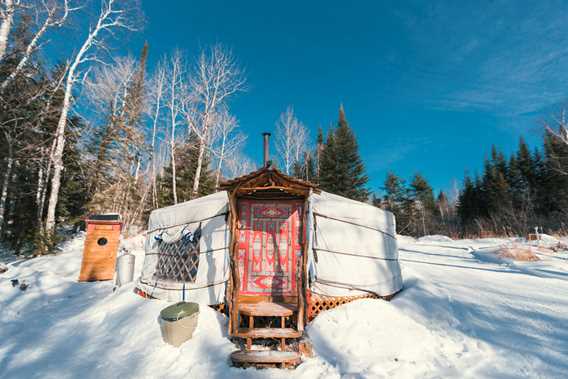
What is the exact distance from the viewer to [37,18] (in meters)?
6.71

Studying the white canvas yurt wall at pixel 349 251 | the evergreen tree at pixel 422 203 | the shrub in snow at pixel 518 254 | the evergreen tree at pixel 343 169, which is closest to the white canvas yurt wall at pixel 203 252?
the white canvas yurt wall at pixel 349 251

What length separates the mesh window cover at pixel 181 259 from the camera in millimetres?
4000

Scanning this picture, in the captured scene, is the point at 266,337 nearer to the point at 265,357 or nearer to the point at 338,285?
the point at 265,357

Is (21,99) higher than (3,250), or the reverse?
(21,99)

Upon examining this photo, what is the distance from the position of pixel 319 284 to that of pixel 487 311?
2.21 meters

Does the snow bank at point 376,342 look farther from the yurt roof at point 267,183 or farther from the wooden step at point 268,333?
the yurt roof at point 267,183

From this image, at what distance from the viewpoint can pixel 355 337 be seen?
2938 millimetres

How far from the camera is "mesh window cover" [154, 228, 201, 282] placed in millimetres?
4000

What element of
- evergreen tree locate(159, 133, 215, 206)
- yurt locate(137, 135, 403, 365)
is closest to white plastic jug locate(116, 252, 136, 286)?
yurt locate(137, 135, 403, 365)

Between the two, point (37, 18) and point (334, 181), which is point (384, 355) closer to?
point (37, 18)

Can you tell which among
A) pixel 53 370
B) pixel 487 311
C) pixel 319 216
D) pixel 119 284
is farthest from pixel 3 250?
pixel 487 311

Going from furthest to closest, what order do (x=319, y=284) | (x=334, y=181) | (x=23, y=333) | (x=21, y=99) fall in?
(x=334, y=181)
(x=21, y=99)
(x=319, y=284)
(x=23, y=333)

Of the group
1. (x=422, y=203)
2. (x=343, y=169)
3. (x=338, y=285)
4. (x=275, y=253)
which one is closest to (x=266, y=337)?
(x=275, y=253)

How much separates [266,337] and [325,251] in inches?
61.6
